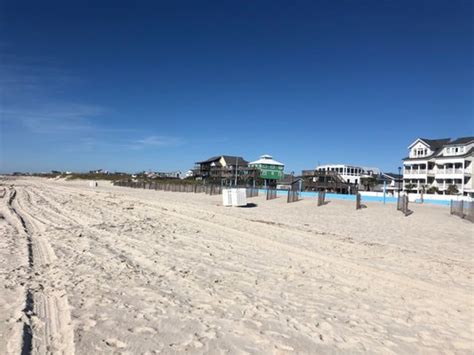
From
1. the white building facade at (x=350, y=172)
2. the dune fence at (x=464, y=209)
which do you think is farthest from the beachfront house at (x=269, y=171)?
the dune fence at (x=464, y=209)

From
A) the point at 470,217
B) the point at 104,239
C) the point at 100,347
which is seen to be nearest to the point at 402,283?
the point at 100,347

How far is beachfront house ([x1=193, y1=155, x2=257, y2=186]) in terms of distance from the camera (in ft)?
279

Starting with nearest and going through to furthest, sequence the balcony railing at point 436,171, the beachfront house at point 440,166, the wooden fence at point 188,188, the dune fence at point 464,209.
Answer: the dune fence at point 464,209 → the wooden fence at point 188,188 → the beachfront house at point 440,166 → the balcony railing at point 436,171

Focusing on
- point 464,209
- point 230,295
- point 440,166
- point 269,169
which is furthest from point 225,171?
point 230,295

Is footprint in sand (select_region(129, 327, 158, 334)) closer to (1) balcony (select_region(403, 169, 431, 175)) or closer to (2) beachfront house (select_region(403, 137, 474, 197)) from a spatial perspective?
(2) beachfront house (select_region(403, 137, 474, 197))

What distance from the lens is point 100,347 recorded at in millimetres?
4008

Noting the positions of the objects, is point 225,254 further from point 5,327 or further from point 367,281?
point 5,327

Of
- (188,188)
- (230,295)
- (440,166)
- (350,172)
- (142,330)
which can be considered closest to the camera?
(142,330)

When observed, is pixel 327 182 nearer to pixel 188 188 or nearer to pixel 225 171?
pixel 188 188

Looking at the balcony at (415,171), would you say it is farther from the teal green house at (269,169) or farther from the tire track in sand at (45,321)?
the tire track in sand at (45,321)

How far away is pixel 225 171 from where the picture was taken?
9362 centimetres

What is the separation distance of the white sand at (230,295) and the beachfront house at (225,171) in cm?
6950

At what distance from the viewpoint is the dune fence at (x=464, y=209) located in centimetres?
2075

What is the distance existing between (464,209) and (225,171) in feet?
239
